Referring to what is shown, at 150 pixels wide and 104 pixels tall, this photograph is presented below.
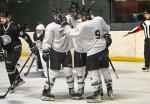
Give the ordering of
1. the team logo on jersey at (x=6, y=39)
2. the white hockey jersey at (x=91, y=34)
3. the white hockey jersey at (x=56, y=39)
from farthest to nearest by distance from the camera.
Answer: the team logo on jersey at (x=6, y=39) < the white hockey jersey at (x=56, y=39) < the white hockey jersey at (x=91, y=34)

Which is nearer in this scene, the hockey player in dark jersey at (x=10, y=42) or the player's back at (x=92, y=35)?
the player's back at (x=92, y=35)

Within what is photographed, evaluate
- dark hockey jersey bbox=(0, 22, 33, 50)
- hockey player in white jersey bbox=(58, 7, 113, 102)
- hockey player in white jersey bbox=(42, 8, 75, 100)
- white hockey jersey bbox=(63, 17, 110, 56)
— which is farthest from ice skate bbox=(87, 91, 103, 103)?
dark hockey jersey bbox=(0, 22, 33, 50)

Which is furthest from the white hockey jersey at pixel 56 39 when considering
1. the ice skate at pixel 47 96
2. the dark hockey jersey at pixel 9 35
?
the dark hockey jersey at pixel 9 35

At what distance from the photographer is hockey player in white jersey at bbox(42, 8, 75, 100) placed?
317 inches

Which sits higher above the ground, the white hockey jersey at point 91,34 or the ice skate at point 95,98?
the white hockey jersey at point 91,34

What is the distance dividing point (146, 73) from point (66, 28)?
15.4 feet

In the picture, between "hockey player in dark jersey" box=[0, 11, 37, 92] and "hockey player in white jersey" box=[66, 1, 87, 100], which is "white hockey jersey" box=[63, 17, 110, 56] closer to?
"hockey player in white jersey" box=[66, 1, 87, 100]

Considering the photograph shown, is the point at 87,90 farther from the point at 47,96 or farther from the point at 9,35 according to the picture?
the point at 9,35

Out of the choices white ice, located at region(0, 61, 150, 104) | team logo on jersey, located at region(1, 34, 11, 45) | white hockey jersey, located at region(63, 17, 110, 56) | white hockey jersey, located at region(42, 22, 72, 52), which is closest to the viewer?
white hockey jersey, located at region(63, 17, 110, 56)

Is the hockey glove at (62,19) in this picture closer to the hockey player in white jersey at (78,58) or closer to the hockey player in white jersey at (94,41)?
the hockey player in white jersey at (94,41)

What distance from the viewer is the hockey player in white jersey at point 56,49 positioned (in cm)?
806

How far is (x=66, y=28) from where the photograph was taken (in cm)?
806

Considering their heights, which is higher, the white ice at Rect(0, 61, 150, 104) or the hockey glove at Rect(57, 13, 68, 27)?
the hockey glove at Rect(57, 13, 68, 27)

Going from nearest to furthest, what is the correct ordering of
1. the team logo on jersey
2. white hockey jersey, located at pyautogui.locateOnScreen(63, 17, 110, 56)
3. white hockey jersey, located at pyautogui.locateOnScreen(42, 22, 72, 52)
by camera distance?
1. white hockey jersey, located at pyautogui.locateOnScreen(63, 17, 110, 56)
2. white hockey jersey, located at pyautogui.locateOnScreen(42, 22, 72, 52)
3. the team logo on jersey
